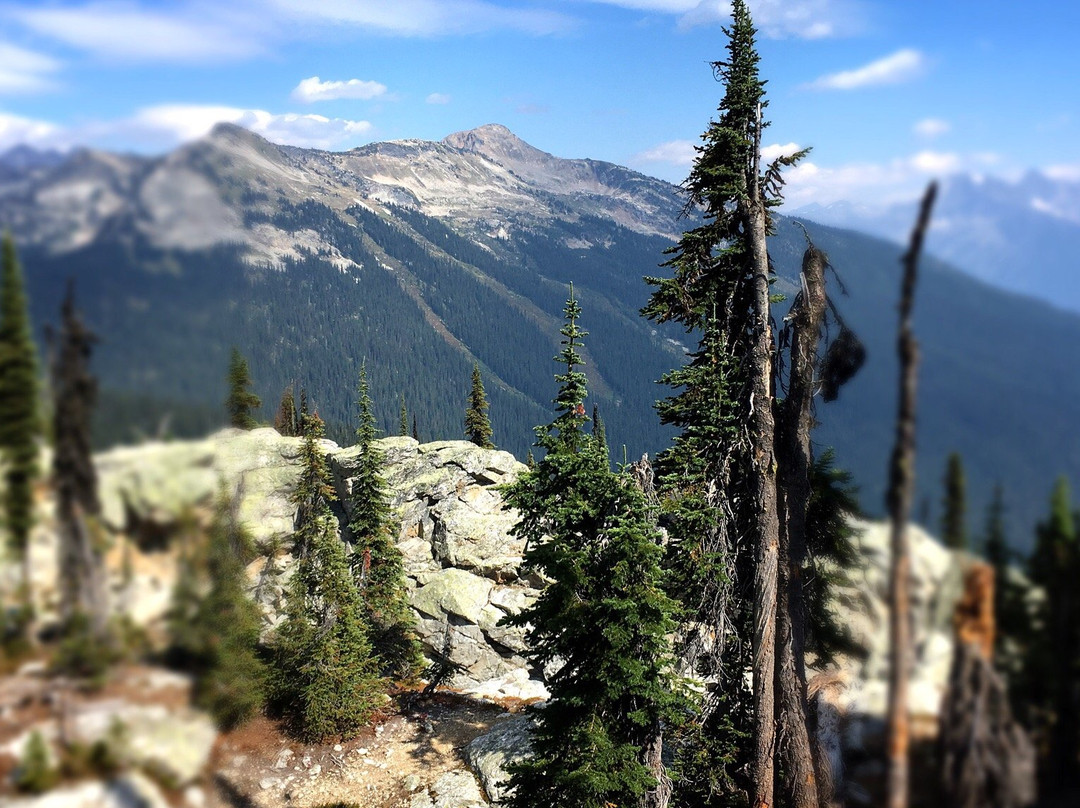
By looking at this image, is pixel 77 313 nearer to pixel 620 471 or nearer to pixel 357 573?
pixel 620 471

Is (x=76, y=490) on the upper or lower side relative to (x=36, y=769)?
upper

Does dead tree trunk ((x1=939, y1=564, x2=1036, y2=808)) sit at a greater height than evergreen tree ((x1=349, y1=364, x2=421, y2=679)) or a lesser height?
greater

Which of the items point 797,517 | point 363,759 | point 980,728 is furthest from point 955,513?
point 363,759

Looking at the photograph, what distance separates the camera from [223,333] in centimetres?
370

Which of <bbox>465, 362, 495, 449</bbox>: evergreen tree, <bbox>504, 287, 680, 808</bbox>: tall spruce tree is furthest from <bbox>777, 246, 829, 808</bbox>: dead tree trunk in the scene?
<bbox>465, 362, 495, 449</bbox>: evergreen tree

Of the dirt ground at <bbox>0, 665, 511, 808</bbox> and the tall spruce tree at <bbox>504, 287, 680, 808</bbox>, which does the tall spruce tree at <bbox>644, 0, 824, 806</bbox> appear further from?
the dirt ground at <bbox>0, 665, 511, 808</bbox>

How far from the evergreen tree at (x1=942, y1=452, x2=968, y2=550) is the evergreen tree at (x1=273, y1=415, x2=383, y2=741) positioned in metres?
21.0

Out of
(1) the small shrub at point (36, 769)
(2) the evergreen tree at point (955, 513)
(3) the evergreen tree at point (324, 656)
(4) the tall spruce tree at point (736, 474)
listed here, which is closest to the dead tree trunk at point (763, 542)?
(4) the tall spruce tree at point (736, 474)

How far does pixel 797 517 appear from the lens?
1207 cm

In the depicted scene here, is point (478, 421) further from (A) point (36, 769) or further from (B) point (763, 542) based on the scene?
(A) point (36, 769)

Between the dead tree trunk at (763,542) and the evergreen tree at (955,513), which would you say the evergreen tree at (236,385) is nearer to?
the evergreen tree at (955,513)

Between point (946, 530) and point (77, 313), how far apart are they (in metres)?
3.52

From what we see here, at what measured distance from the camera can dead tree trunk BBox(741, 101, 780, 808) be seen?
438 inches

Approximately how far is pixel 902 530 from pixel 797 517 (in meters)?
9.88
